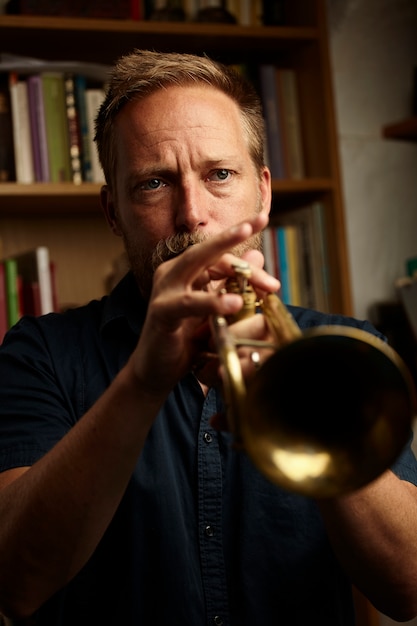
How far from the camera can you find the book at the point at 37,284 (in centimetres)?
200

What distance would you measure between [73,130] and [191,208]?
872 mm

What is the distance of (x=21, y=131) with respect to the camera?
6.51 feet

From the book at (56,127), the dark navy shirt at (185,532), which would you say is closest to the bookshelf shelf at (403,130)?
the book at (56,127)

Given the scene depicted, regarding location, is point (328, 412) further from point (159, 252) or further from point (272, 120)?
point (272, 120)

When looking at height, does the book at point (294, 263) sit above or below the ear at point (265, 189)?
below

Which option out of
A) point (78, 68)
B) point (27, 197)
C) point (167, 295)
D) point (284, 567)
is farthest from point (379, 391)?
point (78, 68)

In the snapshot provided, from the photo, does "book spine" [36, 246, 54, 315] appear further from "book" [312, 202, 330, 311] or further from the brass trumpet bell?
the brass trumpet bell

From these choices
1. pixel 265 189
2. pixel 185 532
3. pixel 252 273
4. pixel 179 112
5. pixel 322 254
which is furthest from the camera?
pixel 322 254

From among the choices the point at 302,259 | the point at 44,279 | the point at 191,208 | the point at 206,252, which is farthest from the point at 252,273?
the point at 302,259

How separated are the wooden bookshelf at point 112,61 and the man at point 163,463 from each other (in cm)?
57

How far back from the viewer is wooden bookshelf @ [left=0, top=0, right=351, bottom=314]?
1.97 meters

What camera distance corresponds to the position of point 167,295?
2.90ft

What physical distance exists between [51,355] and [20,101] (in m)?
0.90

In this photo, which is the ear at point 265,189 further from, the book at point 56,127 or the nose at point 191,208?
the book at point 56,127
